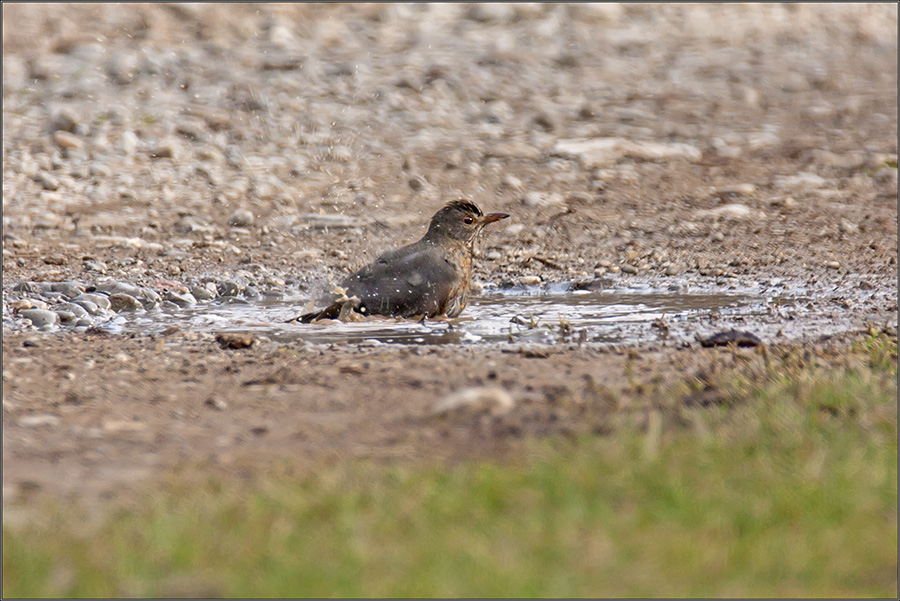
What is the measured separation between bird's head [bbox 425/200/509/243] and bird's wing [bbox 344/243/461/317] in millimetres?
400

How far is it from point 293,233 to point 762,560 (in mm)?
7958

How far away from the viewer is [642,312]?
8.32m

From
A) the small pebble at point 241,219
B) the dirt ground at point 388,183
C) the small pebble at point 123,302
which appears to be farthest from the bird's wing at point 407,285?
the small pebble at point 241,219

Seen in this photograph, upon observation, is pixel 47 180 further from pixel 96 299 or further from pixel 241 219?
pixel 96 299

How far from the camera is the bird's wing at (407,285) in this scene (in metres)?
8.31

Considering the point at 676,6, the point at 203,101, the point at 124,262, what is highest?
the point at 676,6

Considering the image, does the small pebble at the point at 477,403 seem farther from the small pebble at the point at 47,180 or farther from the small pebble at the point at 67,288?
the small pebble at the point at 47,180

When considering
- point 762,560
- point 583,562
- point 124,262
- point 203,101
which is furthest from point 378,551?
point 203,101

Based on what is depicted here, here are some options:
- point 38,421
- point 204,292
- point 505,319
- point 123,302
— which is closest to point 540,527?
point 38,421

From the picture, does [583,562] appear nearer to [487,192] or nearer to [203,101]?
[487,192]

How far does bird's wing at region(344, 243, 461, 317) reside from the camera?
8.31 metres

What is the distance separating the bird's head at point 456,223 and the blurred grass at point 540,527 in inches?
165

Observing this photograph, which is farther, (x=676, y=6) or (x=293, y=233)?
(x=676, y=6)

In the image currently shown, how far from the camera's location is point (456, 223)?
29.1ft
